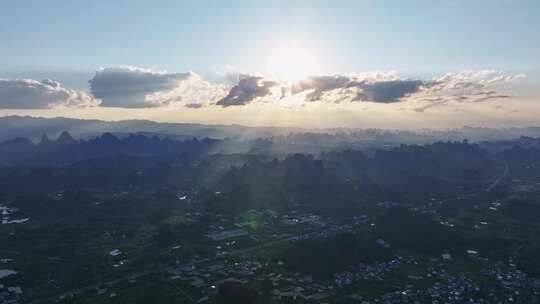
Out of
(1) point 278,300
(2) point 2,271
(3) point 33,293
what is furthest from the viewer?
(2) point 2,271

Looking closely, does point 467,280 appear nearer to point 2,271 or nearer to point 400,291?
point 400,291

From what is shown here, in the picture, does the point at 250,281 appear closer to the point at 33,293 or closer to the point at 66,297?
the point at 66,297

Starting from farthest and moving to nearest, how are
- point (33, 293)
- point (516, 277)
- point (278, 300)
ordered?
1. point (516, 277)
2. point (33, 293)
3. point (278, 300)

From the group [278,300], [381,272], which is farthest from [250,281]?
[381,272]

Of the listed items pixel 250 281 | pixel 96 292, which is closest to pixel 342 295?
pixel 250 281

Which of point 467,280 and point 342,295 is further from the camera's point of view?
point 467,280

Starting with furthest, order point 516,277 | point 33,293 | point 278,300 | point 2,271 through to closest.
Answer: point 2,271
point 516,277
point 33,293
point 278,300

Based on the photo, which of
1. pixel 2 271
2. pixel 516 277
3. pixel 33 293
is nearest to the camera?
pixel 33 293

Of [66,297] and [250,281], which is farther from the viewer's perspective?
[250,281]

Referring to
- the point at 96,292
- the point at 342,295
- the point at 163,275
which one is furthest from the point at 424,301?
the point at 96,292
